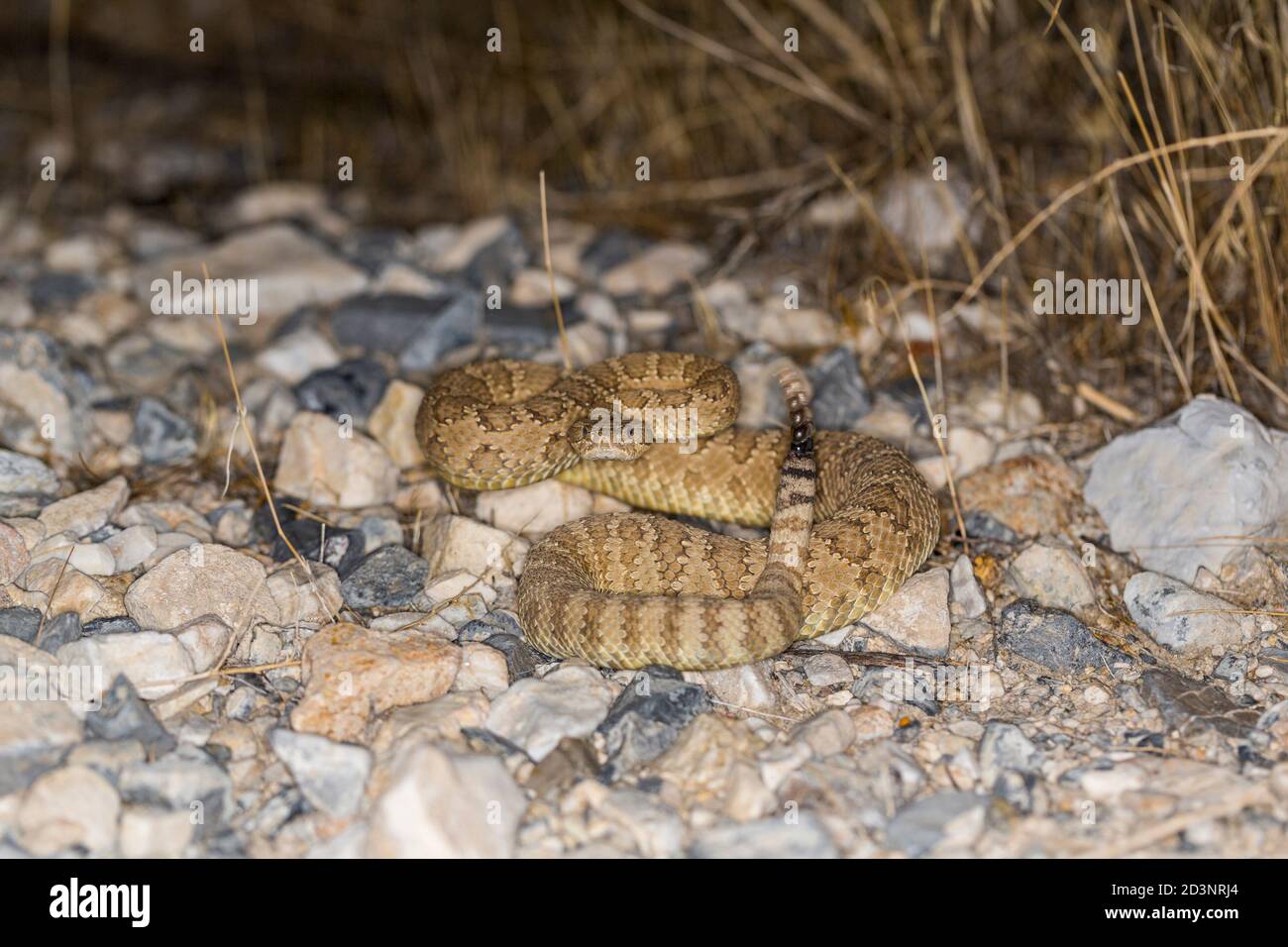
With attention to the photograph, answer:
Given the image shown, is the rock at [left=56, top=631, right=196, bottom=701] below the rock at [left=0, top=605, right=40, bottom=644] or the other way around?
→ below

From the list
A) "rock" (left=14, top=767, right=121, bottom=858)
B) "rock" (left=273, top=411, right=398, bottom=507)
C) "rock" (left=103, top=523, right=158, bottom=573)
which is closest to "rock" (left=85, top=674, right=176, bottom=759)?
"rock" (left=14, top=767, right=121, bottom=858)

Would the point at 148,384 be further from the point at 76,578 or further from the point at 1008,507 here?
the point at 1008,507

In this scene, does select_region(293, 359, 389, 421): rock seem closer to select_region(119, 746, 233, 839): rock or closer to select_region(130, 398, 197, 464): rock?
select_region(130, 398, 197, 464): rock

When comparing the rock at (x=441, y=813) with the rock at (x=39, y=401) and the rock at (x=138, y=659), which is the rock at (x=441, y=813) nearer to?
the rock at (x=138, y=659)

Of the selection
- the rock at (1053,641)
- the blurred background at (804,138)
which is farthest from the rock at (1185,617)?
the blurred background at (804,138)
